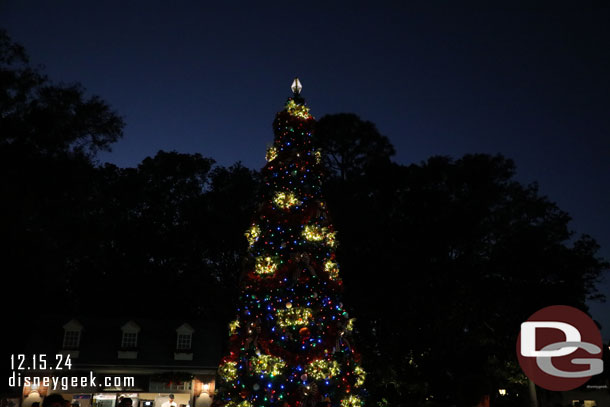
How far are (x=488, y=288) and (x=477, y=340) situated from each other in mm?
2386

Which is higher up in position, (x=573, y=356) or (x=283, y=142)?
(x=283, y=142)

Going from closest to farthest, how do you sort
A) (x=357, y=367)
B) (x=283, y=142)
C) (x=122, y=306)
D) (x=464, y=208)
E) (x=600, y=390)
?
1. (x=357, y=367)
2. (x=283, y=142)
3. (x=464, y=208)
4. (x=122, y=306)
5. (x=600, y=390)

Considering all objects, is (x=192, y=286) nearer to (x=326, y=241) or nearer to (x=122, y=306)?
(x=122, y=306)

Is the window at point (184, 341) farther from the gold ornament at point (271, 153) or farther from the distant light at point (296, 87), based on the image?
the distant light at point (296, 87)

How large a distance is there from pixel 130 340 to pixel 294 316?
536 inches

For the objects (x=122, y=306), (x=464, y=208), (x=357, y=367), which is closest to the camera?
(x=357, y=367)

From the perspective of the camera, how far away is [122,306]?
27.4m

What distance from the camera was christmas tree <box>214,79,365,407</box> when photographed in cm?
1002

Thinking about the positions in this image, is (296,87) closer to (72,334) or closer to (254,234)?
(254,234)

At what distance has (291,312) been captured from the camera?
10477 millimetres

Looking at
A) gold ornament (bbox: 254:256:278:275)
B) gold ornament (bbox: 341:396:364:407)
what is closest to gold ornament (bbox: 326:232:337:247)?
gold ornament (bbox: 254:256:278:275)

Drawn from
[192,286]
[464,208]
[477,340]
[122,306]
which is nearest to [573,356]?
[477,340]

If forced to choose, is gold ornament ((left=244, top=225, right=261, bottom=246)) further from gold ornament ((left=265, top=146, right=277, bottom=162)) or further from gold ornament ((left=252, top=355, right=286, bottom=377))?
gold ornament ((left=252, top=355, right=286, bottom=377))

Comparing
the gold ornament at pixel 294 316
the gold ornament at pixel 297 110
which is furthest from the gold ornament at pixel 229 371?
the gold ornament at pixel 297 110
